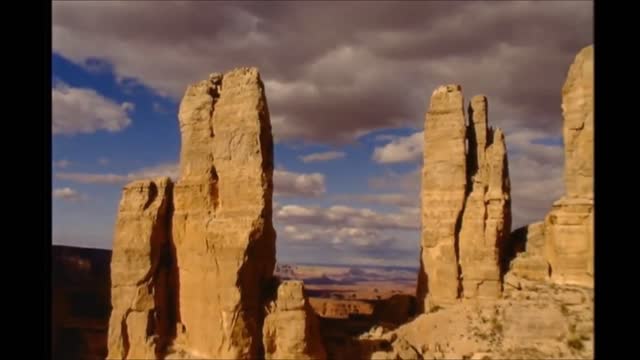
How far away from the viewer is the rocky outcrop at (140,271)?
1746 inches

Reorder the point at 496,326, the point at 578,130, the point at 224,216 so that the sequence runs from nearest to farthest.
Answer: the point at 578,130, the point at 496,326, the point at 224,216

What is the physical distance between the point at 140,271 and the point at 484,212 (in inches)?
794

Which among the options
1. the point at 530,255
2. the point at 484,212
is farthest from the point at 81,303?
the point at 530,255

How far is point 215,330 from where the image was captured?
138 ft

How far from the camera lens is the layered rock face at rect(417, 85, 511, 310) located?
1938 inches

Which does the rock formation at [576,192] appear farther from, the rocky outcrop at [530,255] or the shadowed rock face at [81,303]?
the shadowed rock face at [81,303]

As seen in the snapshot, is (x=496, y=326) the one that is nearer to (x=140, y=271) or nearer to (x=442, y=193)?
(x=442, y=193)

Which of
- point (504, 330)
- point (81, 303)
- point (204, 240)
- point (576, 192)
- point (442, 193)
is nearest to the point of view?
point (576, 192)

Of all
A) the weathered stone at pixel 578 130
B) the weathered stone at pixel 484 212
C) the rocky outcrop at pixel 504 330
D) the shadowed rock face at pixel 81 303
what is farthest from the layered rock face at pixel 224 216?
the weathered stone at pixel 578 130

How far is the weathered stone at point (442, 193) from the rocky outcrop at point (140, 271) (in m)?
16.0

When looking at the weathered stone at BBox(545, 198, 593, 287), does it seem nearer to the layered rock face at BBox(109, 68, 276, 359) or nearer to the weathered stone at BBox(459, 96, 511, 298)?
the weathered stone at BBox(459, 96, 511, 298)

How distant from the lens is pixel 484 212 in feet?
163
